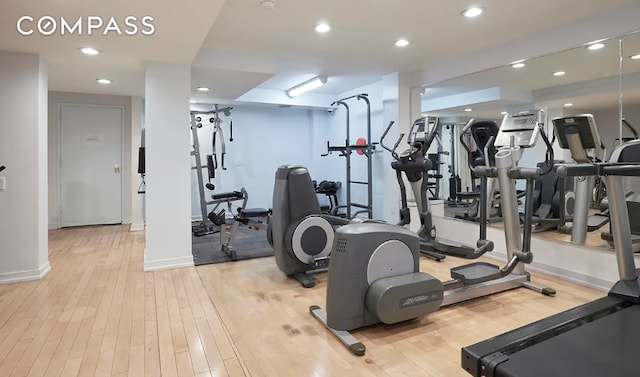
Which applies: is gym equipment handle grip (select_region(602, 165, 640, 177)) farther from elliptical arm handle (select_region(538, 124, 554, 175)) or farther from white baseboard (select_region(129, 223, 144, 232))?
white baseboard (select_region(129, 223, 144, 232))

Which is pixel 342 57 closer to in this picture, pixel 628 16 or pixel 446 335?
pixel 628 16

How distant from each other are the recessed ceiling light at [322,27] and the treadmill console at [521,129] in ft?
6.30

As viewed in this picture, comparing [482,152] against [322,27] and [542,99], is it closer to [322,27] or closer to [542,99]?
[542,99]

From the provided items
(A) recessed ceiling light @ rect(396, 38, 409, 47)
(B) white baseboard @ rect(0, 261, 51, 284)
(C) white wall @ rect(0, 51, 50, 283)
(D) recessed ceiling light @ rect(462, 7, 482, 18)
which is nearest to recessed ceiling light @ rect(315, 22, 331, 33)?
(A) recessed ceiling light @ rect(396, 38, 409, 47)

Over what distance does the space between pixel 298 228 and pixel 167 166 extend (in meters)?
1.68

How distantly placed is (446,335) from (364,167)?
15.6 ft

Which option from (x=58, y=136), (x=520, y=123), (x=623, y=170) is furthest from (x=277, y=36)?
(x=58, y=136)

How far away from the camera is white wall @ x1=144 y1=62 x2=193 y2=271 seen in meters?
3.90

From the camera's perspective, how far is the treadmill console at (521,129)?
308 centimetres

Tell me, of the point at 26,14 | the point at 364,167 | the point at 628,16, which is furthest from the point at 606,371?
the point at 364,167

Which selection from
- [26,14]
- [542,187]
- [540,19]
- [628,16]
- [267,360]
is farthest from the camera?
[542,187]

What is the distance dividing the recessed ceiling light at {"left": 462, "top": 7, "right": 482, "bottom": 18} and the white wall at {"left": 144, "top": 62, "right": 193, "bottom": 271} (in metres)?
2.88

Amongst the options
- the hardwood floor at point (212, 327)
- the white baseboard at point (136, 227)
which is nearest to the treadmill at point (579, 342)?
the hardwood floor at point (212, 327)

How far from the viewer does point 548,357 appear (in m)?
1.39
